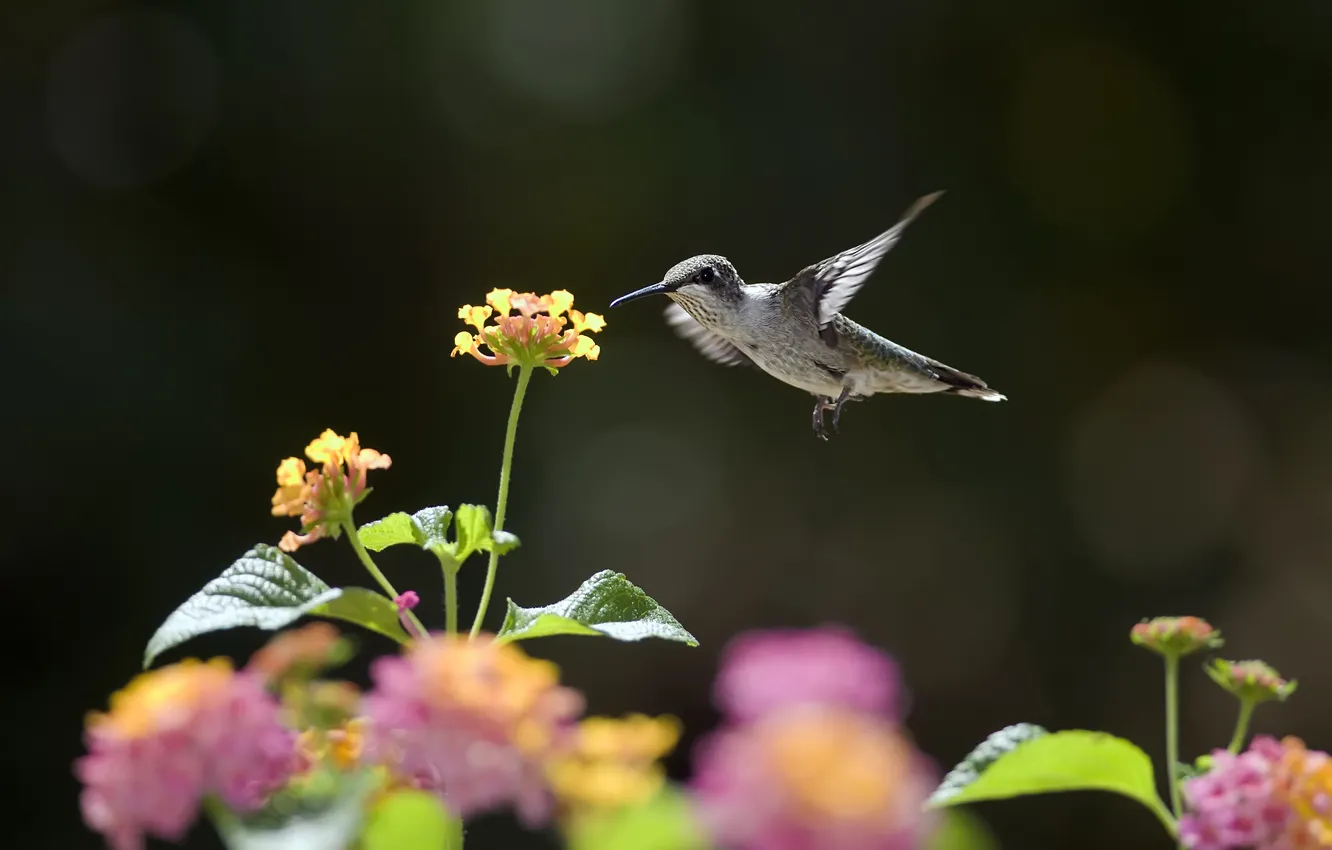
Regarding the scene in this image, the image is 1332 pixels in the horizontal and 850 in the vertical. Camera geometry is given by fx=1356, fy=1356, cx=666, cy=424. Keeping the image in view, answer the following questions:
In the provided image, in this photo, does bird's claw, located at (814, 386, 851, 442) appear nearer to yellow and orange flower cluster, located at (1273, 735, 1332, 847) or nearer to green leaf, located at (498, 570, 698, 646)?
green leaf, located at (498, 570, 698, 646)

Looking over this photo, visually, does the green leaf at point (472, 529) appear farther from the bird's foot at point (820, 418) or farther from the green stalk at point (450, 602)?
the bird's foot at point (820, 418)

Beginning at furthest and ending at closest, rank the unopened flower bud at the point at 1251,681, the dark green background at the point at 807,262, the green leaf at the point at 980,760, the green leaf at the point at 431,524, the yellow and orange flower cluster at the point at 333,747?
the dark green background at the point at 807,262
the green leaf at the point at 431,524
the unopened flower bud at the point at 1251,681
the green leaf at the point at 980,760
the yellow and orange flower cluster at the point at 333,747

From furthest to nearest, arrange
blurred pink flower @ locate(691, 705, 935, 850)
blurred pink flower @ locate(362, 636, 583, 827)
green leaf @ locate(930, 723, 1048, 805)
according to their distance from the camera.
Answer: green leaf @ locate(930, 723, 1048, 805) < blurred pink flower @ locate(362, 636, 583, 827) < blurred pink flower @ locate(691, 705, 935, 850)

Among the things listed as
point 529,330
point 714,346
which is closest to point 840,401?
point 714,346

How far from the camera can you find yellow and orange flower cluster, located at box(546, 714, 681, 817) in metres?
0.60

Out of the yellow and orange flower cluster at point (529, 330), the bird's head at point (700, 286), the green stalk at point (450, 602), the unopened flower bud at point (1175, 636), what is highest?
the bird's head at point (700, 286)

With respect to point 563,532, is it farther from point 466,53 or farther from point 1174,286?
point 1174,286

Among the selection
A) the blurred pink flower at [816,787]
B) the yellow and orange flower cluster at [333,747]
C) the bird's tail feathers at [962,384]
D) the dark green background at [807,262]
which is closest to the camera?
the blurred pink flower at [816,787]

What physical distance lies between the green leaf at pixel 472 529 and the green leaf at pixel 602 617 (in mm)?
55

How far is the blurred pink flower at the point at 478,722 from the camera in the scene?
2.07 ft

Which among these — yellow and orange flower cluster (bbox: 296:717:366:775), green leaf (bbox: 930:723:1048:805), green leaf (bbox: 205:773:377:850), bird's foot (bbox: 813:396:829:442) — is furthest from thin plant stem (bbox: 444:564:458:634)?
bird's foot (bbox: 813:396:829:442)

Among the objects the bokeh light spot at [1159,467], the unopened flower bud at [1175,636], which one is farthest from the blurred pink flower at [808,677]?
the bokeh light spot at [1159,467]

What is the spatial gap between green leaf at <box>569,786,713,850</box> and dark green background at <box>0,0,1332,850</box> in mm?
4064

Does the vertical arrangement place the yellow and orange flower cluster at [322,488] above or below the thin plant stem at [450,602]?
above
